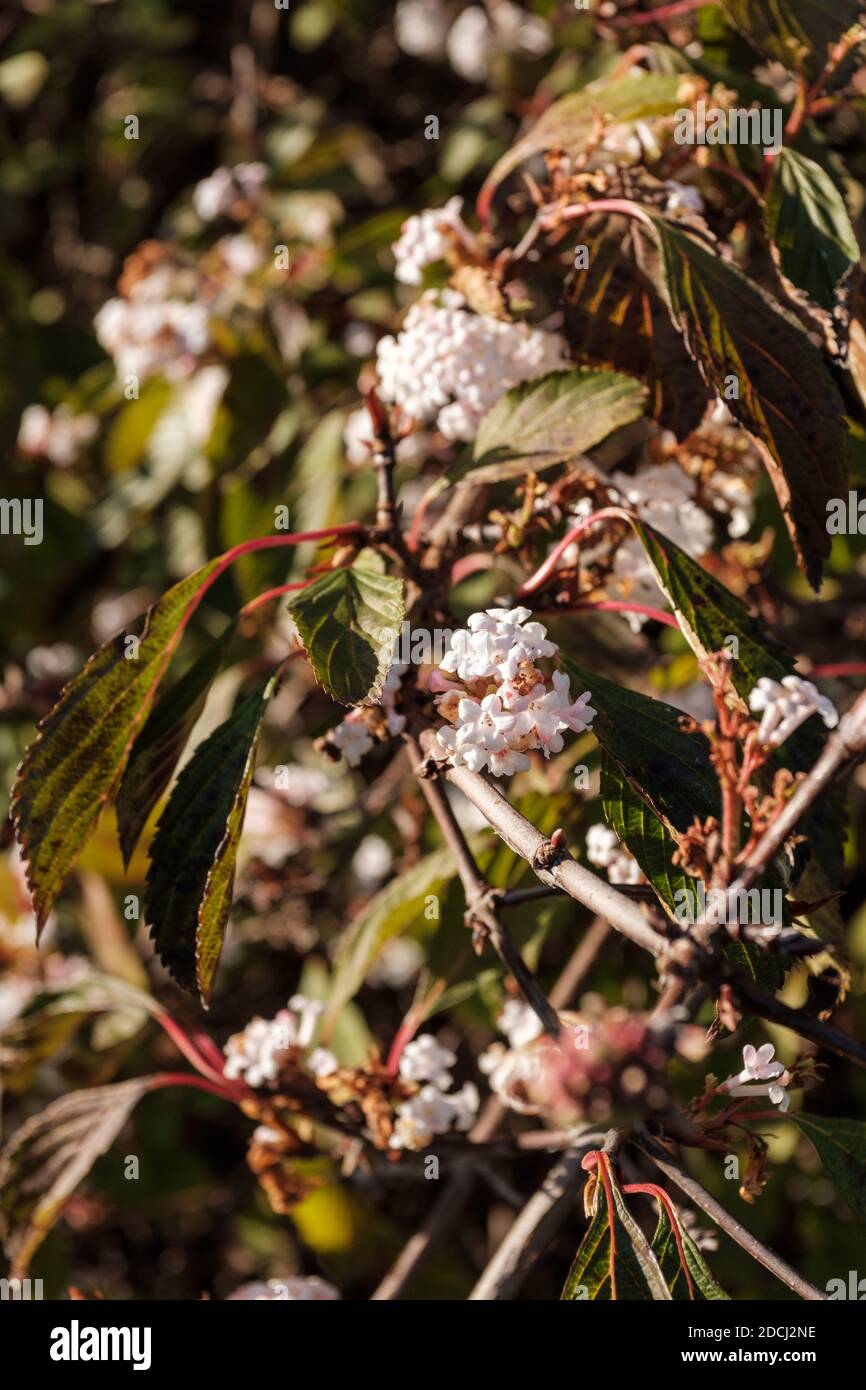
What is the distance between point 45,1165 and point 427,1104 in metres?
0.47

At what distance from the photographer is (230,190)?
213 centimetres

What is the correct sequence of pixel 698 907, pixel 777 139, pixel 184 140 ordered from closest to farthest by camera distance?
pixel 698 907, pixel 777 139, pixel 184 140

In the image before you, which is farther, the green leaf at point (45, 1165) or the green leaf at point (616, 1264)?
the green leaf at point (45, 1165)

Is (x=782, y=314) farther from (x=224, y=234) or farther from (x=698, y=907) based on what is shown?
(x=224, y=234)

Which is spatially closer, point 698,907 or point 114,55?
point 698,907

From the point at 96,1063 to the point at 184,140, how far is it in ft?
6.71

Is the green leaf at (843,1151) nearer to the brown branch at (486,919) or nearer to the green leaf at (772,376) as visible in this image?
the brown branch at (486,919)

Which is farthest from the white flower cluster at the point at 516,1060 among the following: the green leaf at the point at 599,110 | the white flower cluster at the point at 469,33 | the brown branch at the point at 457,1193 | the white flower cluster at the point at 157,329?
the white flower cluster at the point at 469,33

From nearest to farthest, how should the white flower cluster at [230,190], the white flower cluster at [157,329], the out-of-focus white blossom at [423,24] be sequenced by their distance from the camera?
1. the white flower cluster at [157,329]
2. the white flower cluster at [230,190]
3. the out-of-focus white blossom at [423,24]

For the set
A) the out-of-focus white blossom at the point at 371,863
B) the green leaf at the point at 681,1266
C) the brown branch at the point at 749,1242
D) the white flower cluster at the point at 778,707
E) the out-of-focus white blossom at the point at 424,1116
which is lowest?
the out-of-focus white blossom at the point at 371,863

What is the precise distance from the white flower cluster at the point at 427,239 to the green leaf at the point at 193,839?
54cm

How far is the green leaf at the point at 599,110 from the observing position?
1206 millimetres
